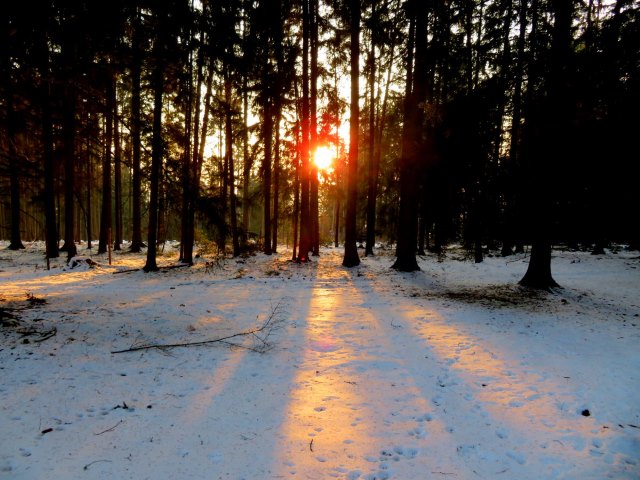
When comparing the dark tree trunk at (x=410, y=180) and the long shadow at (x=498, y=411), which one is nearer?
the long shadow at (x=498, y=411)

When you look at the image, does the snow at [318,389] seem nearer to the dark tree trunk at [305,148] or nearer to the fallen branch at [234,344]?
the fallen branch at [234,344]

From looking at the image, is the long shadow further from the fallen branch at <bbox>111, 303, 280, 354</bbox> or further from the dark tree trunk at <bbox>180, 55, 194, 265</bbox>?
the dark tree trunk at <bbox>180, 55, 194, 265</bbox>

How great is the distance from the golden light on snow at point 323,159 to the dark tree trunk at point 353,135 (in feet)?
11.2

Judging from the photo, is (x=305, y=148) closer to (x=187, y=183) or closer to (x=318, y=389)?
(x=187, y=183)

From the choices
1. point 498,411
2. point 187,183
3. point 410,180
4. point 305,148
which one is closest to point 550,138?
point 410,180

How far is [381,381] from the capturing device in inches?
183

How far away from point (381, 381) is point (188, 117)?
1437 cm

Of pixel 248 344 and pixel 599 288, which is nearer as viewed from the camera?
pixel 248 344

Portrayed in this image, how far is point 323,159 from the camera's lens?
19.1 meters

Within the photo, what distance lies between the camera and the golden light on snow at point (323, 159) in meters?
18.2

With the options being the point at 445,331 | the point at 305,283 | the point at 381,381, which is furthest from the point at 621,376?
the point at 305,283

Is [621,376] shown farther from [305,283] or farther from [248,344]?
[305,283]

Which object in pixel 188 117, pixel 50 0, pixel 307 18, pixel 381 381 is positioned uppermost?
pixel 307 18

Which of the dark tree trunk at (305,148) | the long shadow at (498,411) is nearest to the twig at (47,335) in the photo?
the long shadow at (498,411)
